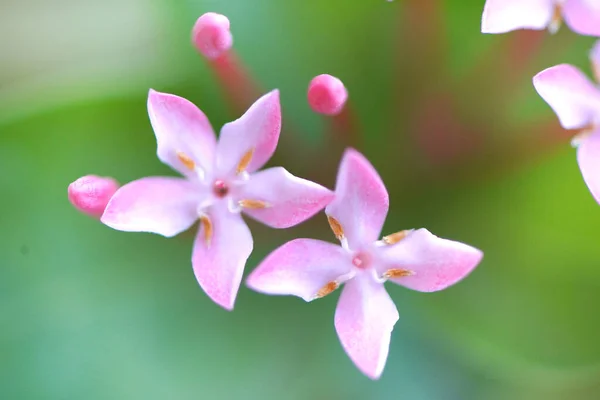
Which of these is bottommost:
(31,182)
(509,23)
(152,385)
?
(152,385)

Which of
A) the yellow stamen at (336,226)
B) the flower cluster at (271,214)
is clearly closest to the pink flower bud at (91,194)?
the flower cluster at (271,214)

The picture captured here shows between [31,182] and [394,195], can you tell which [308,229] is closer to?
[394,195]

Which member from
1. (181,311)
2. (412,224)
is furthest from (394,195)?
(181,311)

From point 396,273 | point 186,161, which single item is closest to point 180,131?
point 186,161

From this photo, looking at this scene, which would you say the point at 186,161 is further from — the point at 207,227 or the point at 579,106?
the point at 579,106

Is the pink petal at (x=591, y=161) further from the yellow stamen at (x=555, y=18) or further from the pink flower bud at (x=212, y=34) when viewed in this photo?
the pink flower bud at (x=212, y=34)

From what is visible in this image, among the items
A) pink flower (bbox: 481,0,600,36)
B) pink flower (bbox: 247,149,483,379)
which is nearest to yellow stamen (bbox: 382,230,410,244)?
pink flower (bbox: 247,149,483,379)
